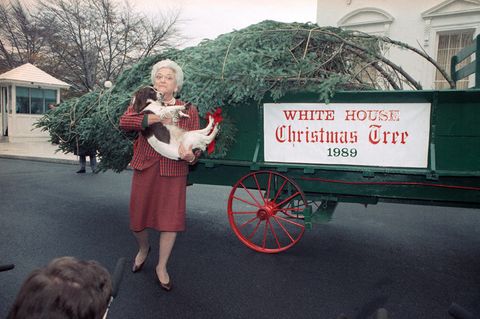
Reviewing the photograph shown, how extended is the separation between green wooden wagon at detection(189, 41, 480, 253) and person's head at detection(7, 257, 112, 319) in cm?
303

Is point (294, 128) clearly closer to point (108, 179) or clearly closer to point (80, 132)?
point (80, 132)

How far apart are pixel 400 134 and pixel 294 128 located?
97 cm

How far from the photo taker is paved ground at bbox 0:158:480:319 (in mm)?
3256

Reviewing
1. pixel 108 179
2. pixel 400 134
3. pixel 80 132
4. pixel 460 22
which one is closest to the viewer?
pixel 400 134

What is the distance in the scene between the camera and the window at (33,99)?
62.2 ft

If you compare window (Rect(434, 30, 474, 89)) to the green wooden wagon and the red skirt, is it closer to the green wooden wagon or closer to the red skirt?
the green wooden wagon

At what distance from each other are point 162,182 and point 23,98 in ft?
60.7

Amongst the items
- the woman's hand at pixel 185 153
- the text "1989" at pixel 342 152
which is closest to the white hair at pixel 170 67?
the woman's hand at pixel 185 153

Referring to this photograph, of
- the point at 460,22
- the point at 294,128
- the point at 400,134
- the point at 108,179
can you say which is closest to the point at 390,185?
the point at 400,134

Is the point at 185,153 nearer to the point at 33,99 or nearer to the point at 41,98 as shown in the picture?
the point at 33,99

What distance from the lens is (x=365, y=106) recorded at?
3.72 metres

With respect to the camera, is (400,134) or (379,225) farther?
(379,225)

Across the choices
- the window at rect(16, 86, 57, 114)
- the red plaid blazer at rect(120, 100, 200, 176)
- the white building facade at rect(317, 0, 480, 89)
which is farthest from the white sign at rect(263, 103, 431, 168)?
the window at rect(16, 86, 57, 114)

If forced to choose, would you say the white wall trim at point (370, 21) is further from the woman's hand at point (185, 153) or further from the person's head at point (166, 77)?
the woman's hand at point (185, 153)
